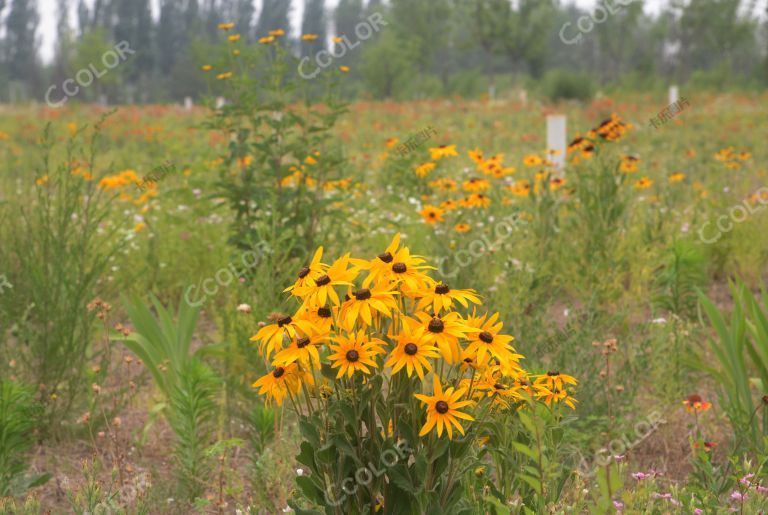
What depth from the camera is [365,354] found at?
1.61m

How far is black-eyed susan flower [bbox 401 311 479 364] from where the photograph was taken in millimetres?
1585

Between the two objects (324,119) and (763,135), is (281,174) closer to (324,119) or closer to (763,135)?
(324,119)

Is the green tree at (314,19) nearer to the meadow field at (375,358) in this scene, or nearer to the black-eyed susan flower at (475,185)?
the meadow field at (375,358)

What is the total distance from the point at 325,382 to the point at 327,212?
2.74 metres

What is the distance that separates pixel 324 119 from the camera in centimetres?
434

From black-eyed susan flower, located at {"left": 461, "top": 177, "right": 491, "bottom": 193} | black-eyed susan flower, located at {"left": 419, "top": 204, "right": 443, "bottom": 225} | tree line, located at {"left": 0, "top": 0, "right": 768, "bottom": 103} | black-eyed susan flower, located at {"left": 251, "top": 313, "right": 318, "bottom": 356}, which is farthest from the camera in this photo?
tree line, located at {"left": 0, "top": 0, "right": 768, "bottom": 103}

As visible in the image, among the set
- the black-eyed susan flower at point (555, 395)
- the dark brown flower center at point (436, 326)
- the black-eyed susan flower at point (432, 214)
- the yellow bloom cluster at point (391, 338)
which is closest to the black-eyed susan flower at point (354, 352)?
the yellow bloom cluster at point (391, 338)

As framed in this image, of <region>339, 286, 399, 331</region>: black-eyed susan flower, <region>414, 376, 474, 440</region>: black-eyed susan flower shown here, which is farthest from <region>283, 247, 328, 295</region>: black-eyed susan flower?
<region>414, 376, 474, 440</region>: black-eyed susan flower

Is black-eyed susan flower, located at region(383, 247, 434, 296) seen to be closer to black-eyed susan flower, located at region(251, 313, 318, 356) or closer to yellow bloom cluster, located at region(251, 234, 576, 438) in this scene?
yellow bloom cluster, located at region(251, 234, 576, 438)

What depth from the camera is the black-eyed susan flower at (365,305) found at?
1598mm

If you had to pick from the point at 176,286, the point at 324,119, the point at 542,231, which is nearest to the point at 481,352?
the point at 324,119

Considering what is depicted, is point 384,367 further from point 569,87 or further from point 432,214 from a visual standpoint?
point 569,87

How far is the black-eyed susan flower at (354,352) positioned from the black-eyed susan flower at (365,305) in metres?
0.03

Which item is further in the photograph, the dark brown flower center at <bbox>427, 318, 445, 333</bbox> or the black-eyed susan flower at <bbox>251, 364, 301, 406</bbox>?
the black-eyed susan flower at <bbox>251, 364, 301, 406</bbox>
